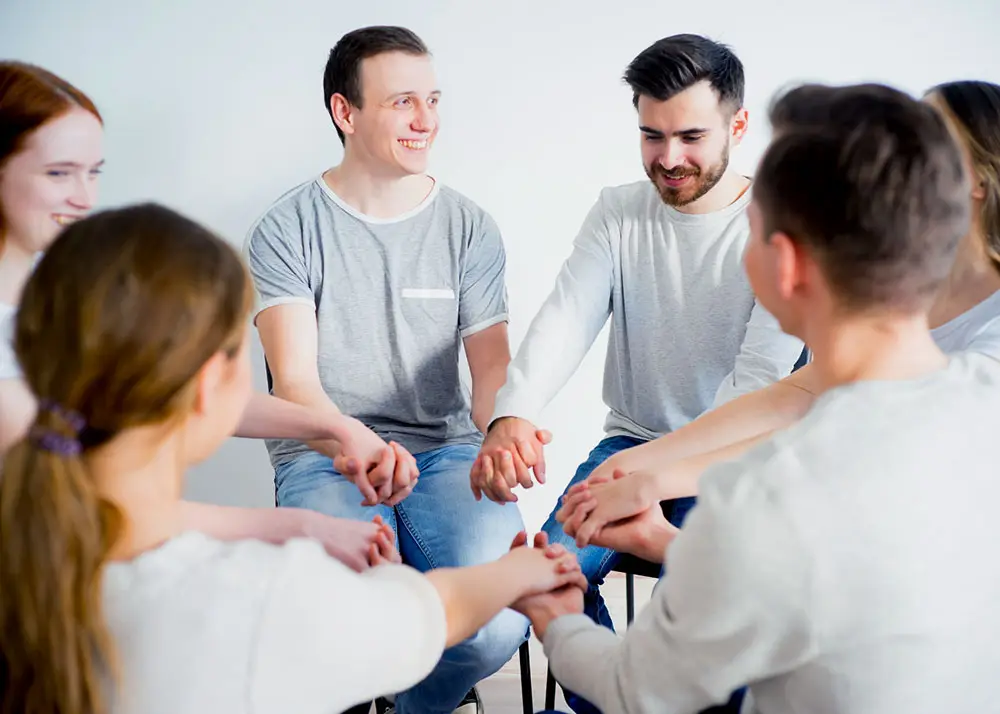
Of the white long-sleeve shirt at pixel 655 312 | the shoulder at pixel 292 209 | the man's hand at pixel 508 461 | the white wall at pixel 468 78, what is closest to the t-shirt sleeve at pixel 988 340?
the white long-sleeve shirt at pixel 655 312

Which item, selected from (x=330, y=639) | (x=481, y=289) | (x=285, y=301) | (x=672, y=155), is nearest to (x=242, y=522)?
(x=330, y=639)

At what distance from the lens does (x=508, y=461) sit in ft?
5.96

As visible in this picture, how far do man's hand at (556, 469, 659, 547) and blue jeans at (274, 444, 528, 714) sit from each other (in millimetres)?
336

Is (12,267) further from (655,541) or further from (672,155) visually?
(672,155)

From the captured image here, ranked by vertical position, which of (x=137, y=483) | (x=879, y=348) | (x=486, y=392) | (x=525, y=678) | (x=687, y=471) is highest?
(x=879, y=348)

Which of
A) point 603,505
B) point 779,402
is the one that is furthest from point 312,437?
point 779,402

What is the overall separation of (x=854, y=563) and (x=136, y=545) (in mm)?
674

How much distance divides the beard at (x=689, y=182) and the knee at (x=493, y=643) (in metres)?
0.98

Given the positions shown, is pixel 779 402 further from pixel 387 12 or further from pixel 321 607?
pixel 387 12

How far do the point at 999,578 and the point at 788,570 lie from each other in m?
0.23

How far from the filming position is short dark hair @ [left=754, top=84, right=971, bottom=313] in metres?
0.93

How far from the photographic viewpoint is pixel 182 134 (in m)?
2.54

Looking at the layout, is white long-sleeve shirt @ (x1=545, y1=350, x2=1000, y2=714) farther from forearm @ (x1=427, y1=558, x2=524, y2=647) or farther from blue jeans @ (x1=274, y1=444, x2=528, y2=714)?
blue jeans @ (x1=274, y1=444, x2=528, y2=714)

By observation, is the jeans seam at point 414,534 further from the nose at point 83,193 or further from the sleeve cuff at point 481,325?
the nose at point 83,193
